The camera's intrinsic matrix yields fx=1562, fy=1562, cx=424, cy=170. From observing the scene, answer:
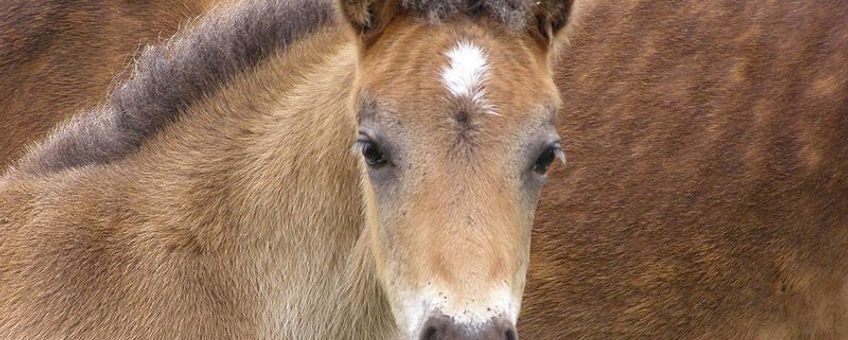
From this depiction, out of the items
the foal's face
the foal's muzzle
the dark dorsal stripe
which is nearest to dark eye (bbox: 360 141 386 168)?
the foal's face

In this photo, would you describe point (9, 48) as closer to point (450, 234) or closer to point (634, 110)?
point (634, 110)

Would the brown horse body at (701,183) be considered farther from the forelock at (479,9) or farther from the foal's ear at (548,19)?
the forelock at (479,9)

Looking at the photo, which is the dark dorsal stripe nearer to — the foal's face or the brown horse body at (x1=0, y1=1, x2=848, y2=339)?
the foal's face

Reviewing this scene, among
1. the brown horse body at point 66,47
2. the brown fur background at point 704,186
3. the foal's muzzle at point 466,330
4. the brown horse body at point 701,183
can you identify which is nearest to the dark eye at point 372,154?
the foal's muzzle at point 466,330

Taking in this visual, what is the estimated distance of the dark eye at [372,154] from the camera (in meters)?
4.75

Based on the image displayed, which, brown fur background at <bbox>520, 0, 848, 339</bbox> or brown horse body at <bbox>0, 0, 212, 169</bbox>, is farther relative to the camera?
brown horse body at <bbox>0, 0, 212, 169</bbox>

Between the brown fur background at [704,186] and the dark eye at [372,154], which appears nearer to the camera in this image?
the dark eye at [372,154]

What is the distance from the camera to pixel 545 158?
4805 mm

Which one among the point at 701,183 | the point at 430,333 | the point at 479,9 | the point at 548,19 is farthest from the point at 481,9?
the point at 701,183

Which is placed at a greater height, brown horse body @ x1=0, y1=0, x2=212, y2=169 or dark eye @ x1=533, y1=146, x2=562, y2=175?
dark eye @ x1=533, y1=146, x2=562, y2=175

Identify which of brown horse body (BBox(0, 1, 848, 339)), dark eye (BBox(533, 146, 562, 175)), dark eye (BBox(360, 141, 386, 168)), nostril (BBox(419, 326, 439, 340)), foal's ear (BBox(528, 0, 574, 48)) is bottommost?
brown horse body (BBox(0, 1, 848, 339))

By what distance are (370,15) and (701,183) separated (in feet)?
6.49

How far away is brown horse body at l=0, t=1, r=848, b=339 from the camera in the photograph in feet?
20.4

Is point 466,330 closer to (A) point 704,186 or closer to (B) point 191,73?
(B) point 191,73
